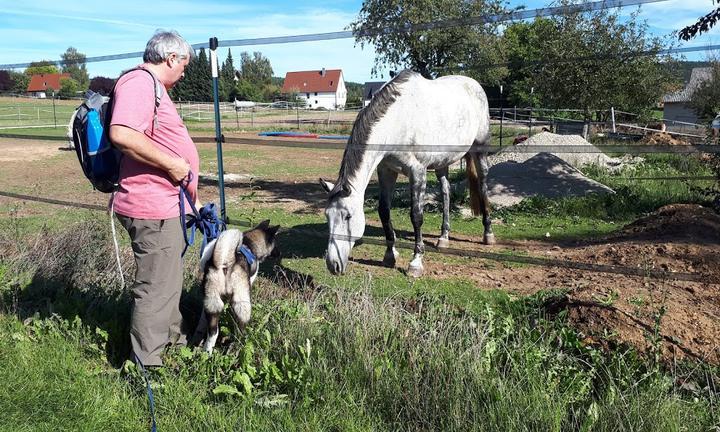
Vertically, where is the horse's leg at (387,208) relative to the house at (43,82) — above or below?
below

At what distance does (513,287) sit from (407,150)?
6.51 feet

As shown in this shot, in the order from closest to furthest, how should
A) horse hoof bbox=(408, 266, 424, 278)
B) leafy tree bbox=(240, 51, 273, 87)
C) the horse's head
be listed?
the horse's head → horse hoof bbox=(408, 266, 424, 278) → leafy tree bbox=(240, 51, 273, 87)

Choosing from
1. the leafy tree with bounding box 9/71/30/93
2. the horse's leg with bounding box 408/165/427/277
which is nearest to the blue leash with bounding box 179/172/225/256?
the horse's leg with bounding box 408/165/427/277

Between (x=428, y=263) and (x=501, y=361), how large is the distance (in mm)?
3396

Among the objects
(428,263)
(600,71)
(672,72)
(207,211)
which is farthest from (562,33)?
(207,211)

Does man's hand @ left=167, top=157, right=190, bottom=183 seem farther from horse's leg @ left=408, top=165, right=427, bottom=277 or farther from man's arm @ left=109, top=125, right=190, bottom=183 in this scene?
horse's leg @ left=408, top=165, right=427, bottom=277

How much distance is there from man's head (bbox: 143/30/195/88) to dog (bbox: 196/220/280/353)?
101cm

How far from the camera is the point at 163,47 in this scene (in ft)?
10.2

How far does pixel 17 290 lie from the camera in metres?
4.38

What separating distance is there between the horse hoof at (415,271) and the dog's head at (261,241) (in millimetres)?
2051

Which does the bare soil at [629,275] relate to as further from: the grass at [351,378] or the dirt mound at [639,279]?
the grass at [351,378]

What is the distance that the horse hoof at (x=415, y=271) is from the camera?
584 centimetres

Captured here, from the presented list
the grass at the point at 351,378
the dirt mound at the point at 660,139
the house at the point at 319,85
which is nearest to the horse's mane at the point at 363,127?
the grass at the point at 351,378

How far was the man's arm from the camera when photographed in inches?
114
